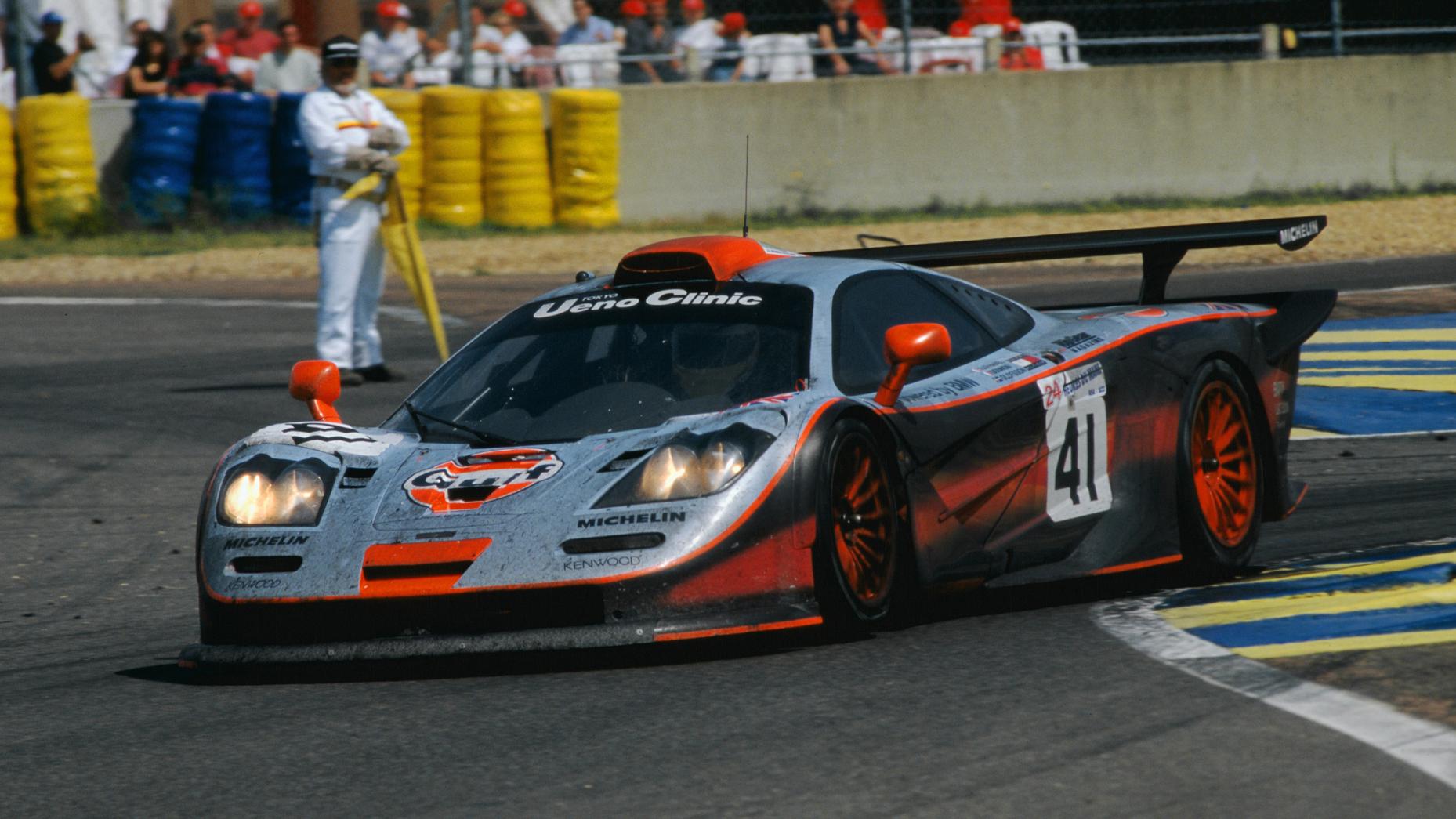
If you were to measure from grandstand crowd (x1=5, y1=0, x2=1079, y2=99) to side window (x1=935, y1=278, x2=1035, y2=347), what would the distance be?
1358cm

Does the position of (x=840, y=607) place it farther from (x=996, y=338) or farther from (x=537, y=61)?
(x=537, y=61)

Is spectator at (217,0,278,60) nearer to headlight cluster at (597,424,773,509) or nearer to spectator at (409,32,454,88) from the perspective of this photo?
spectator at (409,32,454,88)

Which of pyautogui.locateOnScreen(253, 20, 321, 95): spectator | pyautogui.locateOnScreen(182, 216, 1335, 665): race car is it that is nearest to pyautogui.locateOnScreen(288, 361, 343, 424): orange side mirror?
pyautogui.locateOnScreen(182, 216, 1335, 665): race car

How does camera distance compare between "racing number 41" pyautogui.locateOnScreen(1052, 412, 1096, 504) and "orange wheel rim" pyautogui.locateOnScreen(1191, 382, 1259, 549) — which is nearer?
"racing number 41" pyautogui.locateOnScreen(1052, 412, 1096, 504)

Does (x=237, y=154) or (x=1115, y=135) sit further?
(x=1115, y=135)

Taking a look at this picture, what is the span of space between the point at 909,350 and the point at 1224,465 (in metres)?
1.67

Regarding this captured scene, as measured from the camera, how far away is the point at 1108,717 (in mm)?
4570

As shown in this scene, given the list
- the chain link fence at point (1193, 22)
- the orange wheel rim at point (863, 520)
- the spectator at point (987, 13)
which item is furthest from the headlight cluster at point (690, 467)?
the spectator at point (987, 13)

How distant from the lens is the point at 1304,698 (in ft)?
15.2

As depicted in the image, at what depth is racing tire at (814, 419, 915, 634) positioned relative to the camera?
550 centimetres

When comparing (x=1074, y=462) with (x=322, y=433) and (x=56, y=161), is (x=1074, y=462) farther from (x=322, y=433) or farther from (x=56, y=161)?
(x=56, y=161)

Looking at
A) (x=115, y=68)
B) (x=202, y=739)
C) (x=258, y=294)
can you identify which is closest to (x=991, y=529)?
(x=202, y=739)

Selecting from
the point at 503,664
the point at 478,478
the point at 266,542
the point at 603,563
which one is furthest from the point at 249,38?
the point at 603,563

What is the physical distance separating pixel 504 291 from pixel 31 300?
3.47 m
